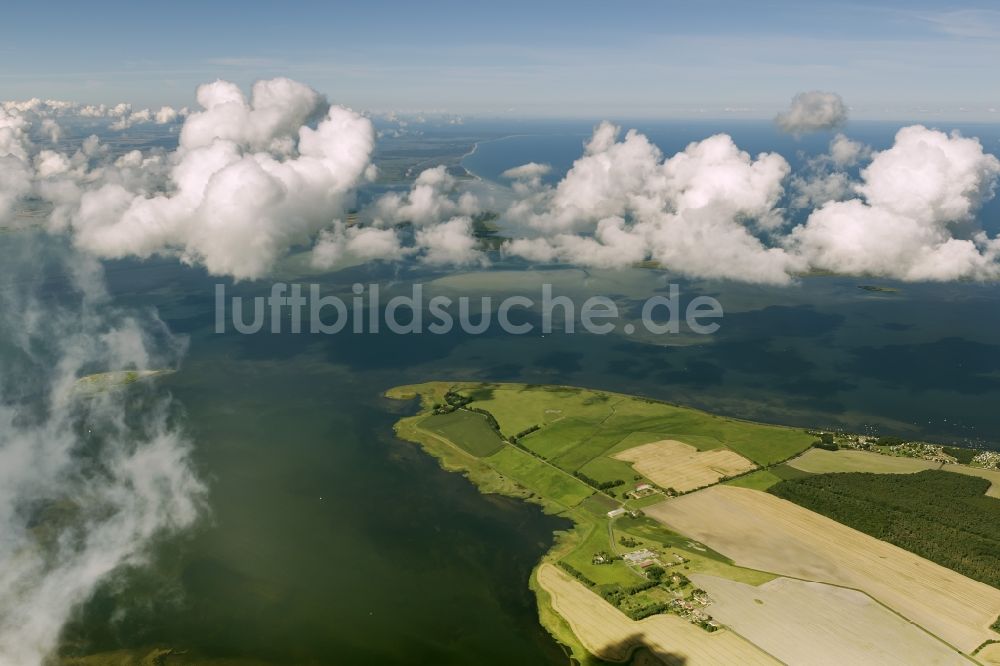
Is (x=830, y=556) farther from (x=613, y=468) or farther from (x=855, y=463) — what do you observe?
(x=613, y=468)

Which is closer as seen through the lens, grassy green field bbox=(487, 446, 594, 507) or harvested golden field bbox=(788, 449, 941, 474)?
grassy green field bbox=(487, 446, 594, 507)

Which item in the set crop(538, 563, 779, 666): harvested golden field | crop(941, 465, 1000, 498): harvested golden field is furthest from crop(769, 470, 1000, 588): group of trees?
crop(538, 563, 779, 666): harvested golden field

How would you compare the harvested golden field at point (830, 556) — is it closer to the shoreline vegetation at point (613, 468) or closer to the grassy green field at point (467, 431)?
the shoreline vegetation at point (613, 468)

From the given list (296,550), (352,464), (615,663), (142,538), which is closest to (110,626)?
(142,538)

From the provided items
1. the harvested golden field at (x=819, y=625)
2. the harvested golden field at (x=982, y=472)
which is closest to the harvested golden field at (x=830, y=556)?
the harvested golden field at (x=819, y=625)

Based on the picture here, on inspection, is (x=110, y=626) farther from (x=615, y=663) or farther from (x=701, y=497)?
(x=701, y=497)

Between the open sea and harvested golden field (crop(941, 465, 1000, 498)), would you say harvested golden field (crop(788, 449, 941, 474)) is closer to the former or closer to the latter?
harvested golden field (crop(941, 465, 1000, 498))
